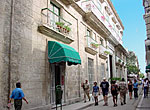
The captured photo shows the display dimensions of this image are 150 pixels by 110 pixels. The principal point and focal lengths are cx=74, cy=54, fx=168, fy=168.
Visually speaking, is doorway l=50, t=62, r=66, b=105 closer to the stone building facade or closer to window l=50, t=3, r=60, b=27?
the stone building facade

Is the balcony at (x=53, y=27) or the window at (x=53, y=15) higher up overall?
the window at (x=53, y=15)

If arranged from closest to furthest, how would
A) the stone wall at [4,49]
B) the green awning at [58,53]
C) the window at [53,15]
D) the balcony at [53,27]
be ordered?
the stone wall at [4,49]
the green awning at [58,53]
the balcony at [53,27]
the window at [53,15]

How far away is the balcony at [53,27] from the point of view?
8.55 m

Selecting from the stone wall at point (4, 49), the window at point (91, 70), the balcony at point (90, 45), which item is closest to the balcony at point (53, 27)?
the stone wall at point (4, 49)

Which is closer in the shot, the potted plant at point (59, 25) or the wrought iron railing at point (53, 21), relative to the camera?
the wrought iron railing at point (53, 21)

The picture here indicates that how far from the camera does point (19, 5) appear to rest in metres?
7.20

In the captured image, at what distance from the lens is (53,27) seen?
9.38m

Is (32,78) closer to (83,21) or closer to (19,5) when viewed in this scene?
(19,5)

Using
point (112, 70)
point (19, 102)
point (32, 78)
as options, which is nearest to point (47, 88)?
point (32, 78)

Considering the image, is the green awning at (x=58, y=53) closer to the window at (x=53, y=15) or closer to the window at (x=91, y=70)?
the window at (x=53, y=15)

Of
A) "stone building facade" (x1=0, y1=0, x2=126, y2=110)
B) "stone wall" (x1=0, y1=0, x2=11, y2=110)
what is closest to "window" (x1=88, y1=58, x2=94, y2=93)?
"stone building facade" (x1=0, y1=0, x2=126, y2=110)

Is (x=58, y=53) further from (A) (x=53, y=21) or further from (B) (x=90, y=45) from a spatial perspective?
(B) (x=90, y=45)

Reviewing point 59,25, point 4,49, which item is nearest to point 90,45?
point 59,25

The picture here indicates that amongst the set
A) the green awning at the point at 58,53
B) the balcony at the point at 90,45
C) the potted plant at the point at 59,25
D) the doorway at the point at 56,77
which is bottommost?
the doorway at the point at 56,77
